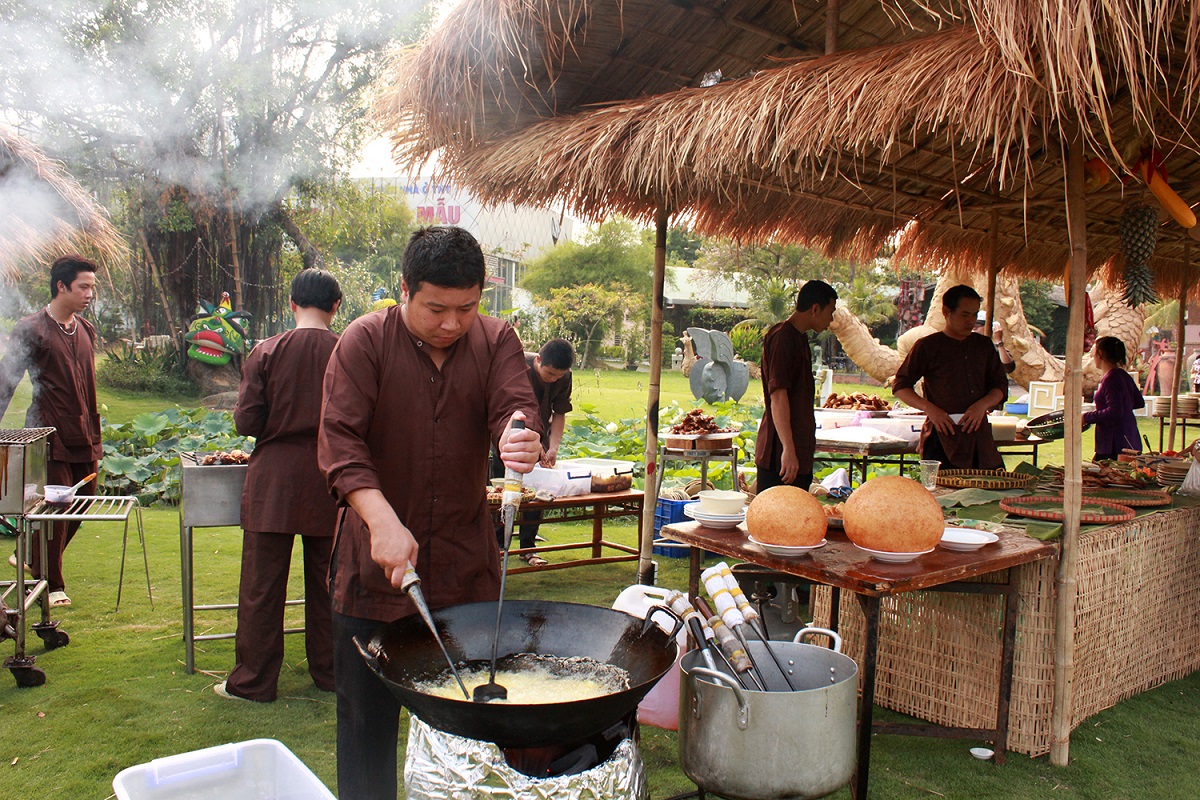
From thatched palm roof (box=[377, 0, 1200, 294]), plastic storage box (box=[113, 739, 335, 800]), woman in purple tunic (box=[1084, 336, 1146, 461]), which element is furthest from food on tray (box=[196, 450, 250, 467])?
woman in purple tunic (box=[1084, 336, 1146, 461])

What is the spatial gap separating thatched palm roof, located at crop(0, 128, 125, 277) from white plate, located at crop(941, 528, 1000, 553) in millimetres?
6185

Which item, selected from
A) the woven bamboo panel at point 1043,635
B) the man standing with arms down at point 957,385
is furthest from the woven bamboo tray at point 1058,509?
the man standing with arms down at point 957,385

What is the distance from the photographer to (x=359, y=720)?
2.10 m

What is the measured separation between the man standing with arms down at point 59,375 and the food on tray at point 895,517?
12.9 feet

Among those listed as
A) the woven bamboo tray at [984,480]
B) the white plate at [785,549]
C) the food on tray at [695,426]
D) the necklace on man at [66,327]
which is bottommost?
the white plate at [785,549]

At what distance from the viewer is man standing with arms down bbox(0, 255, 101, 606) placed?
169 inches

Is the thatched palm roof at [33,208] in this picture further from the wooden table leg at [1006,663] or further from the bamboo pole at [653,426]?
the wooden table leg at [1006,663]

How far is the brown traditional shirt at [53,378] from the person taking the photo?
4367 mm

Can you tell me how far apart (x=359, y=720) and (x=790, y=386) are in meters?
2.91

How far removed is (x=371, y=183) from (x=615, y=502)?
10.9 meters

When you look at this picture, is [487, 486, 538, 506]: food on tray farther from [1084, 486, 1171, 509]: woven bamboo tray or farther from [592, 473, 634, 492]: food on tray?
[1084, 486, 1171, 509]: woven bamboo tray

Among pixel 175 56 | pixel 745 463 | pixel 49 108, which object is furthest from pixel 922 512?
pixel 175 56

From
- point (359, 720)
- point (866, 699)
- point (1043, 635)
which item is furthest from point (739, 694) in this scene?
point (1043, 635)

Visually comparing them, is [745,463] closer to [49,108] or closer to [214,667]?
[214,667]
